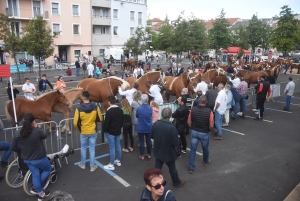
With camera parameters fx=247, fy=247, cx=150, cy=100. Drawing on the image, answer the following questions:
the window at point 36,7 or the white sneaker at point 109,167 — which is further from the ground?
the window at point 36,7

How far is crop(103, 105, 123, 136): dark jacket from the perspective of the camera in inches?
240

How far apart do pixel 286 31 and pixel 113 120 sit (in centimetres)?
3410

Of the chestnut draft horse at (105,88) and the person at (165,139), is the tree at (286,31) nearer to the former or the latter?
the chestnut draft horse at (105,88)

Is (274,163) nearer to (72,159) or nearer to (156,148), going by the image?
(156,148)

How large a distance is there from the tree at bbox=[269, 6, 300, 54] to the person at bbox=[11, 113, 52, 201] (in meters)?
35.1

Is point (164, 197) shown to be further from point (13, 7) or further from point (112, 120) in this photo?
point (13, 7)

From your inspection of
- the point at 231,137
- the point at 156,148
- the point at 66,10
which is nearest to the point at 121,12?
the point at 66,10

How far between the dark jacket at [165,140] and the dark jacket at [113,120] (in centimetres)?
127

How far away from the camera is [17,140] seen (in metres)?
4.87

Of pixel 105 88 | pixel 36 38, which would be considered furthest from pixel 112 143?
pixel 36 38

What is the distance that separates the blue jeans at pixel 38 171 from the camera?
16.1 ft

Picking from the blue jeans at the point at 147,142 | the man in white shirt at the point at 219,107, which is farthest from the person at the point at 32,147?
the man in white shirt at the point at 219,107

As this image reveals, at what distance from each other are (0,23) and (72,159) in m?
16.3

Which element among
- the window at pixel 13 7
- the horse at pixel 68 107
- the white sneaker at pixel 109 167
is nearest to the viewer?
the white sneaker at pixel 109 167
